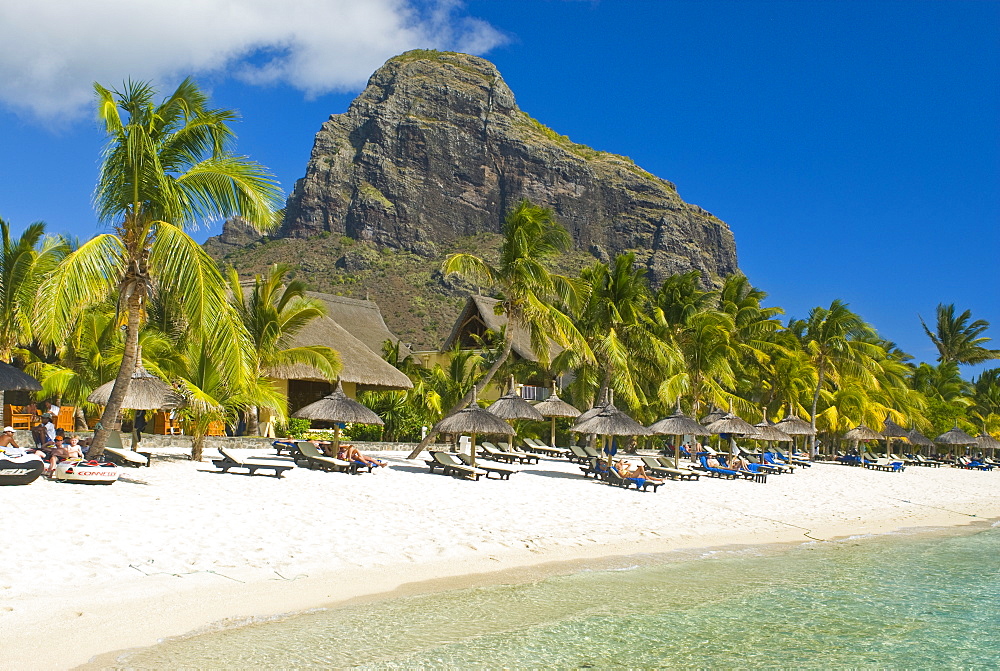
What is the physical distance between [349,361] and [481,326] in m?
7.95

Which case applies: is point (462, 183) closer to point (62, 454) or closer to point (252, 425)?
point (252, 425)

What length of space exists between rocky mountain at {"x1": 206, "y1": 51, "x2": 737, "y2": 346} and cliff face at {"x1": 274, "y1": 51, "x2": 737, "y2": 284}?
0.15 m

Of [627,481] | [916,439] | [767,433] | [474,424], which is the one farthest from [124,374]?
[916,439]

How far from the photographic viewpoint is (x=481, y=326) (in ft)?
97.6

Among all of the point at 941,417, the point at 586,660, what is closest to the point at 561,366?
the point at 586,660

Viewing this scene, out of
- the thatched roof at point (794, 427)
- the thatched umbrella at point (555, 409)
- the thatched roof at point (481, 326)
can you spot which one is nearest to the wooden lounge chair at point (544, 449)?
the thatched umbrella at point (555, 409)

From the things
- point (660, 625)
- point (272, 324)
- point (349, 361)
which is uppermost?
point (272, 324)

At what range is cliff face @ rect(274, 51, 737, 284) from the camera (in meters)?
89.7

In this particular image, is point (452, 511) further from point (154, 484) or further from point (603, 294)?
point (603, 294)

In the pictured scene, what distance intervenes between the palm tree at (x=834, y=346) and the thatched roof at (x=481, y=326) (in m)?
9.59

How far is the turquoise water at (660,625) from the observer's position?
17.3 ft

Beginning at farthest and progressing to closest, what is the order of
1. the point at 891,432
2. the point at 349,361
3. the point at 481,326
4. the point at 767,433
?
the point at 481,326, the point at 891,432, the point at 349,361, the point at 767,433

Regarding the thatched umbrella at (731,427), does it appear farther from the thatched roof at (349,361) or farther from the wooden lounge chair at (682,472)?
the thatched roof at (349,361)

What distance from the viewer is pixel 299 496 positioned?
1044 cm
